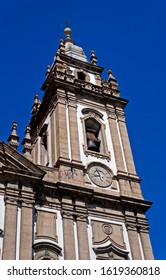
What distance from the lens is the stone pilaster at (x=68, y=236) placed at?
16969 millimetres

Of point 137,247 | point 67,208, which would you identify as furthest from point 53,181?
point 137,247

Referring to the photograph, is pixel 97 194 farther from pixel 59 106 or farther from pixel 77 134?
pixel 59 106

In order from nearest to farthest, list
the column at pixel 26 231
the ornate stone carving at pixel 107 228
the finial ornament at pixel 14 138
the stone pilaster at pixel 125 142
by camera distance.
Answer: the column at pixel 26 231
the ornate stone carving at pixel 107 228
the finial ornament at pixel 14 138
the stone pilaster at pixel 125 142

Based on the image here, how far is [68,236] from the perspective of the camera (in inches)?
690

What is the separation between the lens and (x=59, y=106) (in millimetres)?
22922

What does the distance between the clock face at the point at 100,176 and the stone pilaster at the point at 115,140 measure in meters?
0.72

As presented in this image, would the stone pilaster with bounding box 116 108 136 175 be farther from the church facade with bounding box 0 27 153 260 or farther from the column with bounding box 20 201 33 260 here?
the column with bounding box 20 201 33 260

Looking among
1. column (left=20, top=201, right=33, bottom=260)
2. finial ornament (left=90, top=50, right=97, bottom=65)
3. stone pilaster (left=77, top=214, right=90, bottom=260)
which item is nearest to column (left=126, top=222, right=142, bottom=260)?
stone pilaster (left=77, top=214, right=90, bottom=260)

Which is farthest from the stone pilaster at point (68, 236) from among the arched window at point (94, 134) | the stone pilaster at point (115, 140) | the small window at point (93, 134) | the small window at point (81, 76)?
the small window at point (81, 76)

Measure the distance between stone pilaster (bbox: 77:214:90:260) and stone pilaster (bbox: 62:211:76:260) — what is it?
258 mm

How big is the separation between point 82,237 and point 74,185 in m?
2.32

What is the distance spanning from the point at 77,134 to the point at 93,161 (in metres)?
1.62

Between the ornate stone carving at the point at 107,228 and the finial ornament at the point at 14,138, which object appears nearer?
the ornate stone carving at the point at 107,228

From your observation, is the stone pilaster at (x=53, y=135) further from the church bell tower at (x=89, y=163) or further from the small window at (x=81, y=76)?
the small window at (x=81, y=76)
